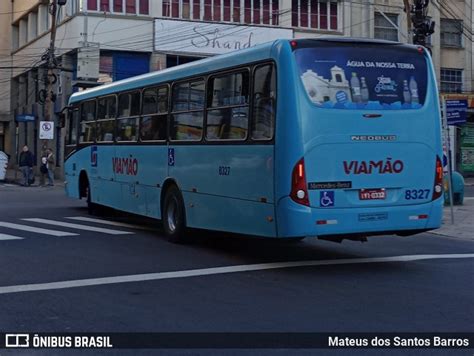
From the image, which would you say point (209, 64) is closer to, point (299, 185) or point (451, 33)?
point (299, 185)

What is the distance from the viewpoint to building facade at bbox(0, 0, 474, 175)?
128 feet

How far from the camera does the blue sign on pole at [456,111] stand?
17.6m

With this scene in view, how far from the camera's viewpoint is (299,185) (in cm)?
984

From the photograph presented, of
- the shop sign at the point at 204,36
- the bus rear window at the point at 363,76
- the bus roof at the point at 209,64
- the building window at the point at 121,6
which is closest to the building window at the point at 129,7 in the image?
the building window at the point at 121,6

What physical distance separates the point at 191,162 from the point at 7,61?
4834 cm

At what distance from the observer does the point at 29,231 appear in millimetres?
15250

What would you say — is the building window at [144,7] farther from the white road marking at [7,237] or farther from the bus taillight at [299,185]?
the bus taillight at [299,185]

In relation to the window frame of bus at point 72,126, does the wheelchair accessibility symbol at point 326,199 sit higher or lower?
lower

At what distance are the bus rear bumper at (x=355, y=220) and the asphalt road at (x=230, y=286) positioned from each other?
0.67 meters

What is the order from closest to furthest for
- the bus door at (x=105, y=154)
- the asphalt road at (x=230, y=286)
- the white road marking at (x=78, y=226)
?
the asphalt road at (x=230, y=286) → the white road marking at (x=78, y=226) → the bus door at (x=105, y=154)

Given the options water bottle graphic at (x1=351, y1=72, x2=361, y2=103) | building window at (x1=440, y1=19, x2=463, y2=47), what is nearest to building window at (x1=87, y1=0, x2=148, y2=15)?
building window at (x1=440, y1=19, x2=463, y2=47)

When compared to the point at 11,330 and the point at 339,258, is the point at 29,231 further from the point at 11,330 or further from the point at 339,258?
the point at 11,330

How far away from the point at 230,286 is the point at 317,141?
93.0 inches

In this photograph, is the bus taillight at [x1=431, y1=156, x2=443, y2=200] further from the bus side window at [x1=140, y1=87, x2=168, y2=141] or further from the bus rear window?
the bus side window at [x1=140, y1=87, x2=168, y2=141]
